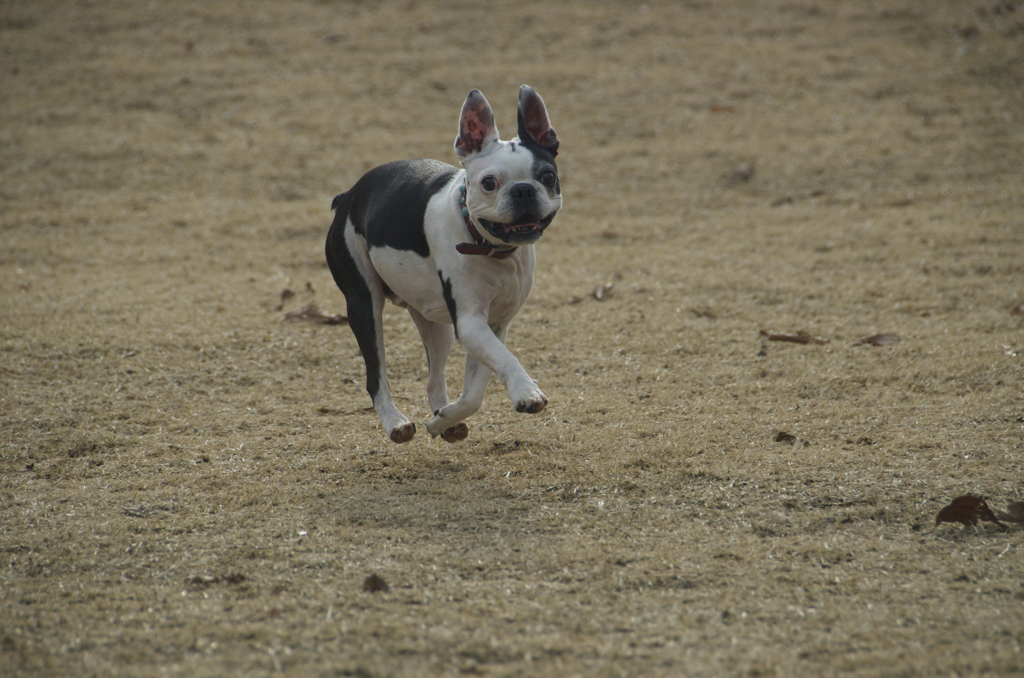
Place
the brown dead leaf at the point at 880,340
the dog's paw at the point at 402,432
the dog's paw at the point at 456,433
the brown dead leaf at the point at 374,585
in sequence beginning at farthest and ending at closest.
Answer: the brown dead leaf at the point at 880,340
the dog's paw at the point at 456,433
the dog's paw at the point at 402,432
the brown dead leaf at the point at 374,585

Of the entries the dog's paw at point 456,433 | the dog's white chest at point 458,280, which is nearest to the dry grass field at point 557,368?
the dog's paw at point 456,433

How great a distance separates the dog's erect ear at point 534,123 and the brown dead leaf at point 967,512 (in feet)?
7.58

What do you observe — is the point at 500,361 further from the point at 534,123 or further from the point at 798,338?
the point at 798,338

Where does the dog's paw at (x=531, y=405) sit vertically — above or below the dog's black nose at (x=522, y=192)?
Answer: below

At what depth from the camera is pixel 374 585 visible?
3.28 metres

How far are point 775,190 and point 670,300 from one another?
3551 millimetres

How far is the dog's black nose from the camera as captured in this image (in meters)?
3.93

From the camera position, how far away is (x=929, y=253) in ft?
26.2

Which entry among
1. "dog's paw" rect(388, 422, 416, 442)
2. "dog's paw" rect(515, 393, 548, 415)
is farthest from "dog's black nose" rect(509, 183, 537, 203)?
"dog's paw" rect(388, 422, 416, 442)

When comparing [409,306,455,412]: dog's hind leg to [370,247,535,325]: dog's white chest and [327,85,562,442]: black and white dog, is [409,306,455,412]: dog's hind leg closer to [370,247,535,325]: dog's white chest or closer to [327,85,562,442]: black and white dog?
[327,85,562,442]: black and white dog

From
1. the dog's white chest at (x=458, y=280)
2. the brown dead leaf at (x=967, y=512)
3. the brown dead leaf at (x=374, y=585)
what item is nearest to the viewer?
the brown dead leaf at (x=374, y=585)

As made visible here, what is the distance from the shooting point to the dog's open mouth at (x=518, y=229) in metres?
3.96

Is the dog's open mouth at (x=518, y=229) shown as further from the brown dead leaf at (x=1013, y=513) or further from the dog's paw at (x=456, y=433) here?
the brown dead leaf at (x=1013, y=513)

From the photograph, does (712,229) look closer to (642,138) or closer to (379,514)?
(642,138)
